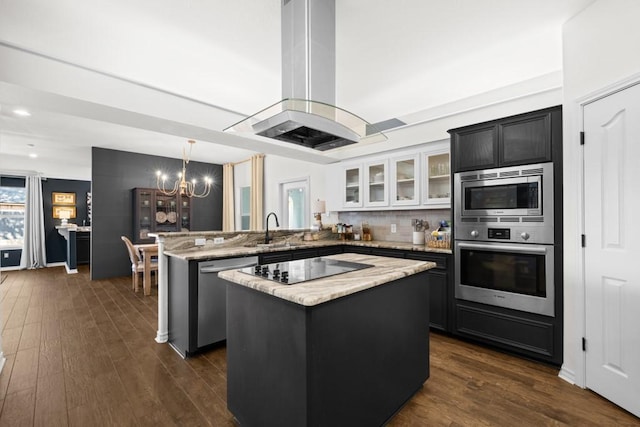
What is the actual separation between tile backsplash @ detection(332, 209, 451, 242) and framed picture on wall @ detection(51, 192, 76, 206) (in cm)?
856

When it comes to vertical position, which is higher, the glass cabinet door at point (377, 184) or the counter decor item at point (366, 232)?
the glass cabinet door at point (377, 184)

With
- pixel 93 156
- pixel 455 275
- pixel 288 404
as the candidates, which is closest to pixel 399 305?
pixel 288 404

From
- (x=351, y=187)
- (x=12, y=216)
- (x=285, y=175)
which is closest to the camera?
(x=351, y=187)

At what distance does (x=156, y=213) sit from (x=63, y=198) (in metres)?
4.25

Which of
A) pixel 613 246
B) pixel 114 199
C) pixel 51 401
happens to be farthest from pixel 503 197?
pixel 114 199

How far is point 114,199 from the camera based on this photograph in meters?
6.17

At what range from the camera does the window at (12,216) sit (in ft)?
25.2

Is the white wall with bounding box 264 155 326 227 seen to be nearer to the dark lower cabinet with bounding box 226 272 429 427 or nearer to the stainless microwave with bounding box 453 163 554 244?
the stainless microwave with bounding box 453 163 554 244

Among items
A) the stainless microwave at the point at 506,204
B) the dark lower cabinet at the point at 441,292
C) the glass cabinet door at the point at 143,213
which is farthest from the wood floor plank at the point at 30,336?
the stainless microwave at the point at 506,204

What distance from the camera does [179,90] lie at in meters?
3.31

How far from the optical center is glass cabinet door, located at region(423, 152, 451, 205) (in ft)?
11.7

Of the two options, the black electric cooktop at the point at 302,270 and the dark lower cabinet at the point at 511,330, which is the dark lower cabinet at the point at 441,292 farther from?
the black electric cooktop at the point at 302,270

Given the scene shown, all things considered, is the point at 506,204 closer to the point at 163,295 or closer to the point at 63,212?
the point at 163,295

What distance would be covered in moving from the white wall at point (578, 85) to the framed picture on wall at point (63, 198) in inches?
442
